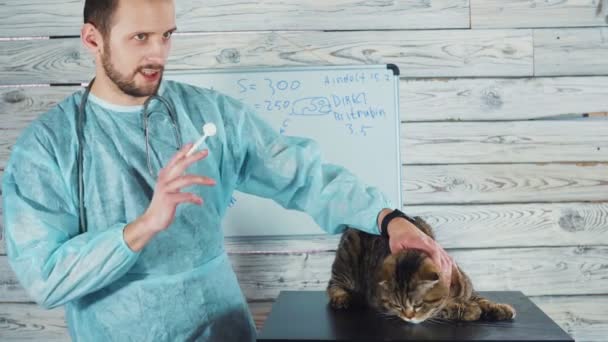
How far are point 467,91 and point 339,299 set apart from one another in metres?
0.90

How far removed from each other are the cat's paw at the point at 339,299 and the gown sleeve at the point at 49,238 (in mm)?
404

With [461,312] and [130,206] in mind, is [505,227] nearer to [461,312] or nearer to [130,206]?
[461,312]

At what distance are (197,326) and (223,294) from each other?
3.6 inches

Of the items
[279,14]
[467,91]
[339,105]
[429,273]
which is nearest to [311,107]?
[339,105]

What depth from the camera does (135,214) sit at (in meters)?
1.34

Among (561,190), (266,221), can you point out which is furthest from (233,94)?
(561,190)

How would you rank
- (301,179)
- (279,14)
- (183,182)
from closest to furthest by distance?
(183,182)
(301,179)
(279,14)

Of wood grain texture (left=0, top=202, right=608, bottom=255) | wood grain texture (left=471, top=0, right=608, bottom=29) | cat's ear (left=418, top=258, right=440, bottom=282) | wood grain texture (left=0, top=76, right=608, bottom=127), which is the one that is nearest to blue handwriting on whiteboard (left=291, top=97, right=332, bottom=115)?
wood grain texture (left=0, top=76, right=608, bottom=127)

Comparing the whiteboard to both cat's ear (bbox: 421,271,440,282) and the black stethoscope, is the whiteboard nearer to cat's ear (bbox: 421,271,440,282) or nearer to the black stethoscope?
the black stethoscope

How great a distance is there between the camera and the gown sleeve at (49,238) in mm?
1212

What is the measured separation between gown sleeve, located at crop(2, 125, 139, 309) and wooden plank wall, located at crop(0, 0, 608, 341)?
757 mm

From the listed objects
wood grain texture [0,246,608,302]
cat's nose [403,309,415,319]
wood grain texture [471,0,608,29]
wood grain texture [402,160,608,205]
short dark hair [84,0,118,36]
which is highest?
short dark hair [84,0,118,36]

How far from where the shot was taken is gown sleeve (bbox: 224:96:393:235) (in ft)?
4.64

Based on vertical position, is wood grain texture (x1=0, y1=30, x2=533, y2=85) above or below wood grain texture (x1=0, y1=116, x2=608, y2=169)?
above
